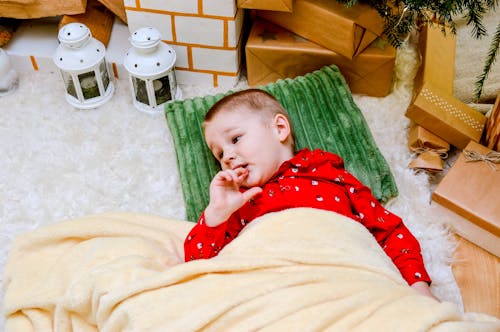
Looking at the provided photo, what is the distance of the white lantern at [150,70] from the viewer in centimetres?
143

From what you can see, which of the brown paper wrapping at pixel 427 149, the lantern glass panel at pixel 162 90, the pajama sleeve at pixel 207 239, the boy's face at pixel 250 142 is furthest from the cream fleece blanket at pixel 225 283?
the lantern glass panel at pixel 162 90

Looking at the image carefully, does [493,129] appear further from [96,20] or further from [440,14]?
[96,20]

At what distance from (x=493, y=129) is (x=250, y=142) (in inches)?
25.9

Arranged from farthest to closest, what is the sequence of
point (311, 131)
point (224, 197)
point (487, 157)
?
1. point (311, 131)
2. point (487, 157)
3. point (224, 197)

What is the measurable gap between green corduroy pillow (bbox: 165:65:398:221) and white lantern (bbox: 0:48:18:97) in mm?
541

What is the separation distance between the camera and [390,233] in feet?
3.78

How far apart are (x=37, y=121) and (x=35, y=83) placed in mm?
172

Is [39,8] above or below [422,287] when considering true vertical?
above

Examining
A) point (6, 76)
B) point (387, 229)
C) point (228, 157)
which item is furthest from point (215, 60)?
point (387, 229)

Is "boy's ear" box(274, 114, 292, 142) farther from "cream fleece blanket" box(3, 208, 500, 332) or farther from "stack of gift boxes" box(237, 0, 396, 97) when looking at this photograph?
"stack of gift boxes" box(237, 0, 396, 97)

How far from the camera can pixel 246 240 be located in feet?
3.30

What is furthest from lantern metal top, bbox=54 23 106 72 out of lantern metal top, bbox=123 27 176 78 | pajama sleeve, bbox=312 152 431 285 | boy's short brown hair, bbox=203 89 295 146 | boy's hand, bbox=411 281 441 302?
boy's hand, bbox=411 281 441 302

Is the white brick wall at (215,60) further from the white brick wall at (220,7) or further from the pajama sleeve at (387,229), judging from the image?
the pajama sleeve at (387,229)

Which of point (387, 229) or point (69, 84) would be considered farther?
point (69, 84)
